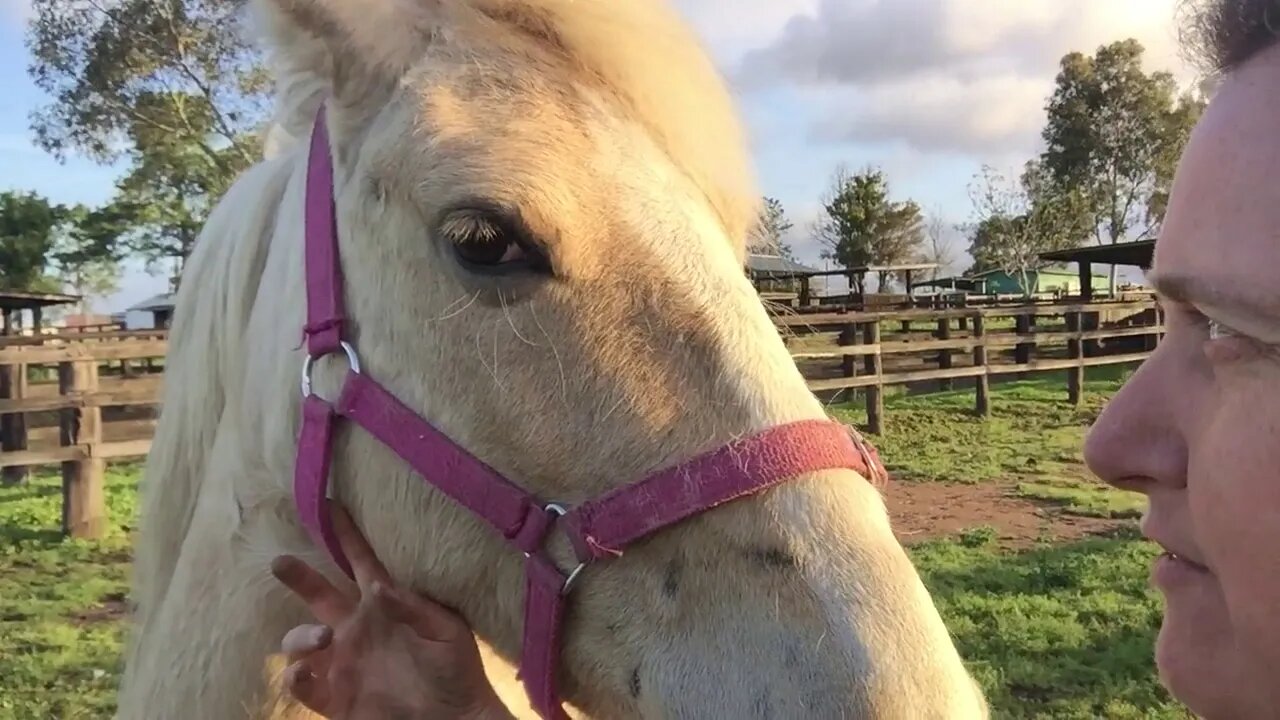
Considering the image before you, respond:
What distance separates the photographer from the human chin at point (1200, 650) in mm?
964

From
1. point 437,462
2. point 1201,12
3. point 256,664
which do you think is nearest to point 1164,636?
point 1201,12

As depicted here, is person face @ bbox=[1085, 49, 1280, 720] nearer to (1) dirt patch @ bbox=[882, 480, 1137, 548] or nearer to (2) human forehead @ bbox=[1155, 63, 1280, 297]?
(2) human forehead @ bbox=[1155, 63, 1280, 297]

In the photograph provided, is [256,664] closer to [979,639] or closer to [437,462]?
[437,462]

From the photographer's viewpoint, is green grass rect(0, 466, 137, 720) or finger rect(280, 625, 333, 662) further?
green grass rect(0, 466, 137, 720)

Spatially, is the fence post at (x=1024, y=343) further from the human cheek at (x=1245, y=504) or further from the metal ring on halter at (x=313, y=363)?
the human cheek at (x=1245, y=504)

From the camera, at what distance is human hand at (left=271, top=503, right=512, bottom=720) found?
4.81 ft

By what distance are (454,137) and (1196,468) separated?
1.03 metres

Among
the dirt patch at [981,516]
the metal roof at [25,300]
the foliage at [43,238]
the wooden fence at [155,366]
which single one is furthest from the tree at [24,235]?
the dirt patch at [981,516]

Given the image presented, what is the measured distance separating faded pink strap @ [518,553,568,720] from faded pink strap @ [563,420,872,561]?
66 mm

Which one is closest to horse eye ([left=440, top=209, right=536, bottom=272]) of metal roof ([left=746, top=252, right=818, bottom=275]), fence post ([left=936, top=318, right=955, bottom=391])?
metal roof ([left=746, top=252, right=818, bottom=275])

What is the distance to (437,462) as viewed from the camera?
4.73 ft

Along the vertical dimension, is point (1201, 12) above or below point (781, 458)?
above

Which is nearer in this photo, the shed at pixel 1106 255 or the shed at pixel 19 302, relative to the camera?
the shed at pixel 1106 255

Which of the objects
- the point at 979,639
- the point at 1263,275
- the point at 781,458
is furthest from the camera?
the point at 979,639
